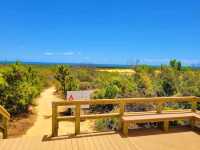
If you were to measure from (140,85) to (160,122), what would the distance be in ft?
33.3

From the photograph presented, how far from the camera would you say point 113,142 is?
532 cm

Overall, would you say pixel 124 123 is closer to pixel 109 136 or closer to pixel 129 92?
pixel 109 136

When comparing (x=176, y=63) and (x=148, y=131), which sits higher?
(x=176, y=63)

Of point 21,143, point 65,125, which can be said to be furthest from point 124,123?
point 65,125

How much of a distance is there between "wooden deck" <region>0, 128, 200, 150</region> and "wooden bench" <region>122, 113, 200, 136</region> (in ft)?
0.81

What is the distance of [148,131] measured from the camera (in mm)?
6113

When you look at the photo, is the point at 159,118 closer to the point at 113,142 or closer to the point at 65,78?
the point at 113,142

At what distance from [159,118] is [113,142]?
136 cm

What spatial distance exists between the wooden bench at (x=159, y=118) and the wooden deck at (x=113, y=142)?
0.81ft

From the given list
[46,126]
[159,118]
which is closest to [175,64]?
[46,126]

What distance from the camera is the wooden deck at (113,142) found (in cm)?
502

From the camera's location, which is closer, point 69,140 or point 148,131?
point 69,140

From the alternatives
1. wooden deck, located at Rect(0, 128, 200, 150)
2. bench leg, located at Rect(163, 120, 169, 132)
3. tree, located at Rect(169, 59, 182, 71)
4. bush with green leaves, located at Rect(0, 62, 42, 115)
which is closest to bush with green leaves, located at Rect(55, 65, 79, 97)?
bush with green leaves, located at Rect(0, 62, 42, 115)

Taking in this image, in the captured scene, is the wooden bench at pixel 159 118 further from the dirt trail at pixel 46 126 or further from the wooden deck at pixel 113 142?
the dirt trail at pixel 46 126
